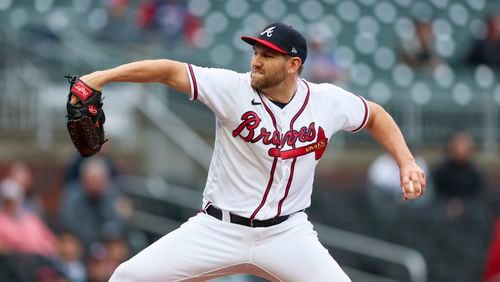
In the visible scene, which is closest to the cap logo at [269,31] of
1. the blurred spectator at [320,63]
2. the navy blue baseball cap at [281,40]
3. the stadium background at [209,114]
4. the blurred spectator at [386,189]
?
the navy blue baseball cap at [281,40]

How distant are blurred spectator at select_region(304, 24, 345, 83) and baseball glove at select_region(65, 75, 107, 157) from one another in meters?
7.65

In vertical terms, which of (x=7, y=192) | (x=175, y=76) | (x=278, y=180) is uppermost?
(x=175, y=76)

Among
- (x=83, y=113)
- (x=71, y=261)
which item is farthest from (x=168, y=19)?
(x=83, y=113)

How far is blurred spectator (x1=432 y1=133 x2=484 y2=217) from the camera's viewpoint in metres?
12.4

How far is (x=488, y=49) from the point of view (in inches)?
594

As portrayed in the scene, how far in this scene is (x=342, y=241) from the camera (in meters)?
11.7

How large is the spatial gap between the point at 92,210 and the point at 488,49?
6.77 metres

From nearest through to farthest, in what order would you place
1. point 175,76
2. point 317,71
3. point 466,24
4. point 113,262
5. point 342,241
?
point 175,76
point 113,262
point 342,241
point 317,71
point 466,24

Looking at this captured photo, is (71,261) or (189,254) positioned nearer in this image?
(189,254)

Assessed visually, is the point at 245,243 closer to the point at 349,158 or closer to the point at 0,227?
the point at 0,227

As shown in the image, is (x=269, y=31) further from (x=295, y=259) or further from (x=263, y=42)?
(x=295, y=259)

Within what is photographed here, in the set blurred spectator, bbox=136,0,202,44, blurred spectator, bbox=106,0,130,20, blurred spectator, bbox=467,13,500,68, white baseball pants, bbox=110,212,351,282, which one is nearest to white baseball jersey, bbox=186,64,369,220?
white baseball pants, bbox=110,212,351,282

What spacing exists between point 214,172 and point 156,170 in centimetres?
630

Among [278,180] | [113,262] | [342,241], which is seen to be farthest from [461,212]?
[278,180]
